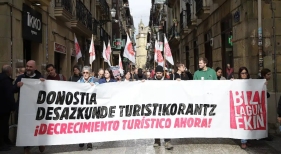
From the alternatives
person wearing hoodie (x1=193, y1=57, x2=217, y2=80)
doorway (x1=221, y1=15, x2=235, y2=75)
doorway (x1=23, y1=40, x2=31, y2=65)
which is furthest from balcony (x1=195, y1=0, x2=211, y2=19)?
person wearing hoodie (x1=193, y1=57, x2=217, y2=80)

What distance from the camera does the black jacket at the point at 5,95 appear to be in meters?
6.82

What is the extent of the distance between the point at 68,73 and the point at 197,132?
11571 mm

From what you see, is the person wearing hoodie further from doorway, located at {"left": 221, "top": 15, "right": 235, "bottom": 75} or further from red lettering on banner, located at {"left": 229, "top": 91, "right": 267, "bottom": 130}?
doorway, located at {"left": 221, "top": 15, "right": 235, "bottom": 75}

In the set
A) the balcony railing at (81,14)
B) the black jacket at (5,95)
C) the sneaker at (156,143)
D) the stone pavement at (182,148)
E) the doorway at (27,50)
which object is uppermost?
the balcony railing at (81,14)

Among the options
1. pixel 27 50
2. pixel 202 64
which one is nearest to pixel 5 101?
pixel 202 64

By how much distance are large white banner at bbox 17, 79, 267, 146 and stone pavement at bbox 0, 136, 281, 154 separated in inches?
9.1

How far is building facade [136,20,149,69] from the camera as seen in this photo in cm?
13662

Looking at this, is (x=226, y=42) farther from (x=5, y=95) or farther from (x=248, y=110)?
(x=5, y=95)

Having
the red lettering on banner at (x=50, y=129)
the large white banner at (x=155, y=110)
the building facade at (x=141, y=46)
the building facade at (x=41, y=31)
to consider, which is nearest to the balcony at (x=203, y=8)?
the building facade at (x=41, y=31)

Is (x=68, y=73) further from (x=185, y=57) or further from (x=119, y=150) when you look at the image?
(x=119, y=150)

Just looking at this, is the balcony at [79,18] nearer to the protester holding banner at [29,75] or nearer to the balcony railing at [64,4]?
the balcony railing at [64,4]

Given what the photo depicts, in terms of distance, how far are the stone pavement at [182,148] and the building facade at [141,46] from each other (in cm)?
12618

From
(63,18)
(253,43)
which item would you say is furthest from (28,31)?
(253,43)

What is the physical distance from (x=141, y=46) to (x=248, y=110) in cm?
13525
